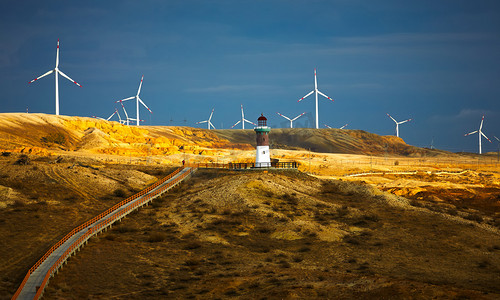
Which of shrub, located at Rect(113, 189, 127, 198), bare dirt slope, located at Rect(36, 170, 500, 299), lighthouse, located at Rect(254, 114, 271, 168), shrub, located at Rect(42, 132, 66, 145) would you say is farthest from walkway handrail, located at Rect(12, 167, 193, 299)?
shrub, located at Rect(42, 132, 66, 145)

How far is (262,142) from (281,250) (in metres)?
32.2

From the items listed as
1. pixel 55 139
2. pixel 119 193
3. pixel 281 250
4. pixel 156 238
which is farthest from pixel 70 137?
pixel 281 250

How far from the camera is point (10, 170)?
7031cm

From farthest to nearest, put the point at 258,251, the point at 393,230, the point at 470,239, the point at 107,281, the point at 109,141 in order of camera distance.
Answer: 1. the point at 109,141
2. the point at 393,230
3. the point at 470,239
4. the point at 258,251
5. the point at 107,281

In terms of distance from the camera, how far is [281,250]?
43.1 meters

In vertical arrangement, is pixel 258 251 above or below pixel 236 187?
below

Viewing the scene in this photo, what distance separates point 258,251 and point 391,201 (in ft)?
87.7

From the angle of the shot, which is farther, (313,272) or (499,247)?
(499,247)

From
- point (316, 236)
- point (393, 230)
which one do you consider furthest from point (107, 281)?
point (393, 230)

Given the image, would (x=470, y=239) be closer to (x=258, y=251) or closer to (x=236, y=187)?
(x=258, y=251)

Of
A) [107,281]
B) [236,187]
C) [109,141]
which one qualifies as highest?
[109,141]

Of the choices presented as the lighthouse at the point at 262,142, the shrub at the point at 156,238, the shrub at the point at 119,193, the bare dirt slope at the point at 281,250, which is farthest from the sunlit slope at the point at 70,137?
the shrub at the point at 156,238

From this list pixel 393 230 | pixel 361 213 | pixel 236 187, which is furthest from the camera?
pixel 236 187

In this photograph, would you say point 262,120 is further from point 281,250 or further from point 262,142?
point 281,250
